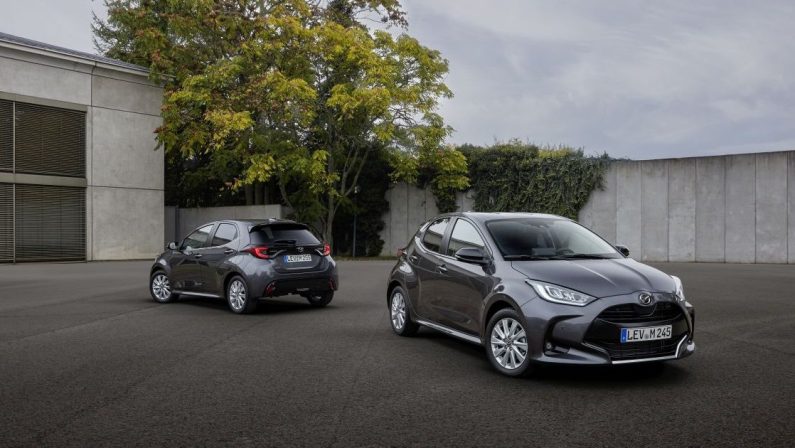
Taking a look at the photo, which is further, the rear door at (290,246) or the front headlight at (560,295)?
the rear door at (290,246)

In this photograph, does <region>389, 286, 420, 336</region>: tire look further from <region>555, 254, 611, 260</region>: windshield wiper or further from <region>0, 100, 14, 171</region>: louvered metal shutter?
<region>0, 100, 14, 171</region>: louvered metal shutter

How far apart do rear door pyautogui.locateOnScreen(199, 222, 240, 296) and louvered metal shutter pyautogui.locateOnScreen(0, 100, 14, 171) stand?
17723 mm

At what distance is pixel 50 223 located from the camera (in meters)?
27.8

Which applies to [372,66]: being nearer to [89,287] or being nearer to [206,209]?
[206,209]

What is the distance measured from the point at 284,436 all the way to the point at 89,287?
13.8 meters

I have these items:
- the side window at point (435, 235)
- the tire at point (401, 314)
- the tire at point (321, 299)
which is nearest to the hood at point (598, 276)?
the side window at point (435, 235)

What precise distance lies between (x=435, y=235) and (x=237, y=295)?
440 cm

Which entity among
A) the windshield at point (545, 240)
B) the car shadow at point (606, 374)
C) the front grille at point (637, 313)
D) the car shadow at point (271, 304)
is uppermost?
the windshield at point (545, 240)

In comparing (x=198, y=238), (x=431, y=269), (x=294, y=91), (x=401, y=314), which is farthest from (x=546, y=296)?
(x=294, y=91)

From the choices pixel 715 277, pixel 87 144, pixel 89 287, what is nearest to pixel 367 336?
pixel 89 287

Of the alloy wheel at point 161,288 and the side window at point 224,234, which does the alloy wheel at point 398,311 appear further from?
the alloy wheel at point 161,288

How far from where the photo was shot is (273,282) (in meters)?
11.5

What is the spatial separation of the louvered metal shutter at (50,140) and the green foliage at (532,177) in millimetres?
15889

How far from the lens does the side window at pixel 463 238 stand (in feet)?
25.5
